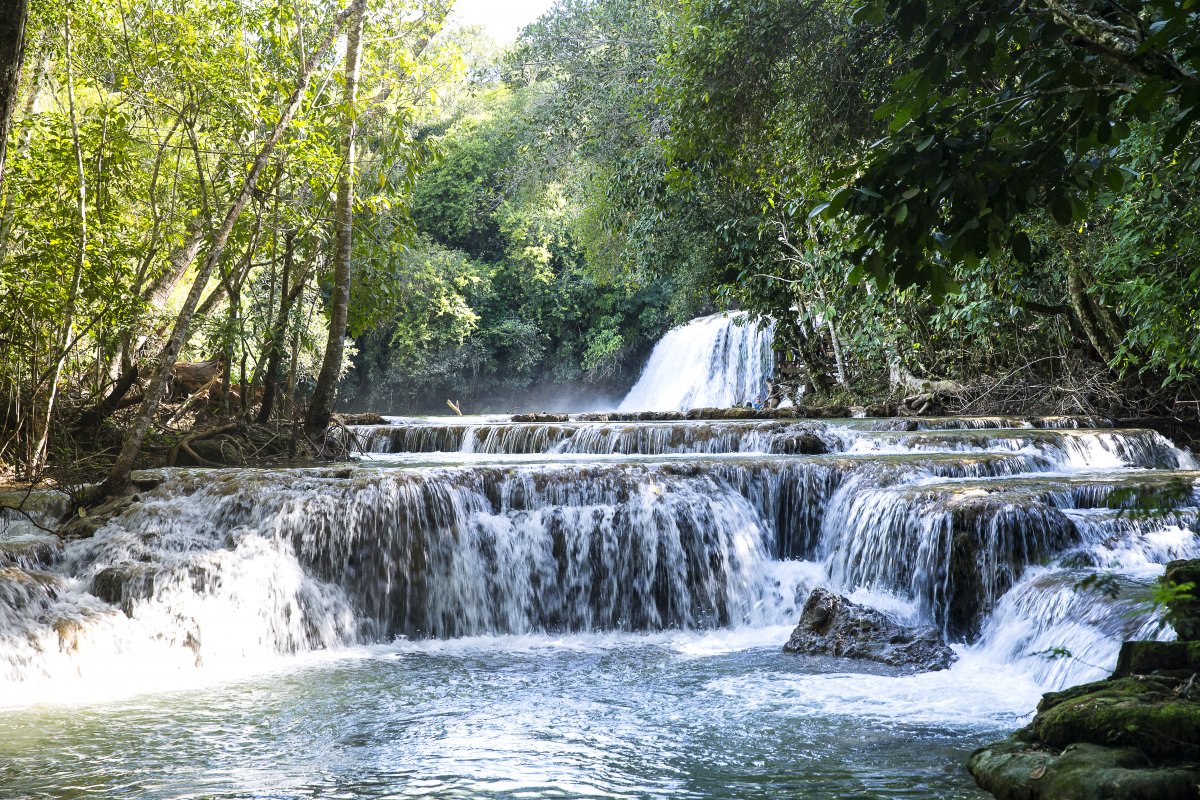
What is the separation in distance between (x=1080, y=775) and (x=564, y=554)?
5.85 metres

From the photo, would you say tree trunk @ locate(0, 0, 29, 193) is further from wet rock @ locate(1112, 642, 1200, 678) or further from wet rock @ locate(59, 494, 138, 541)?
wet rock @ locate(59, 494, 138, 541)

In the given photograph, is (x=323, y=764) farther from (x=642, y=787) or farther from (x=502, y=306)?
(x=502, y=306)

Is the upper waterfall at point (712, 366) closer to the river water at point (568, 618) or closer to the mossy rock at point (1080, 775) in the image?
the river water at point (568, 618)

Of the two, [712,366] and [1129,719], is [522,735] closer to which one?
[1129,719]

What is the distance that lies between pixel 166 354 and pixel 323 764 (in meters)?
5.67

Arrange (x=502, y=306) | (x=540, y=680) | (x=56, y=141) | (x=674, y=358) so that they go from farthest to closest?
(x=502, y=306) < (x=674, y=358) < (x=56, y=141) < (x=540, y=680)

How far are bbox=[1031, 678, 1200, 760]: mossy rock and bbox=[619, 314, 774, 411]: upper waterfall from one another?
659 inches

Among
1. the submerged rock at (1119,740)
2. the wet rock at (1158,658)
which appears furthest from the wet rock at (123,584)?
the wet rock at (1158,658)

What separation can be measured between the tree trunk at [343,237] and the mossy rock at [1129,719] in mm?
9317

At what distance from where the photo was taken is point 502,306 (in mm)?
34562

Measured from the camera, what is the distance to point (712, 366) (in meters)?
23.9

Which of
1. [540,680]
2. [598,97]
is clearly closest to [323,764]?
[540,680]

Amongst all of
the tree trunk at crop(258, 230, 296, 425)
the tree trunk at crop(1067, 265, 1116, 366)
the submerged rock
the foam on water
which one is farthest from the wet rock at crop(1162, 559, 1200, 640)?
the tree trunk at crop(258, 230, 296, 425)

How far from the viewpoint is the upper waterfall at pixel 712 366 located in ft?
74.8
